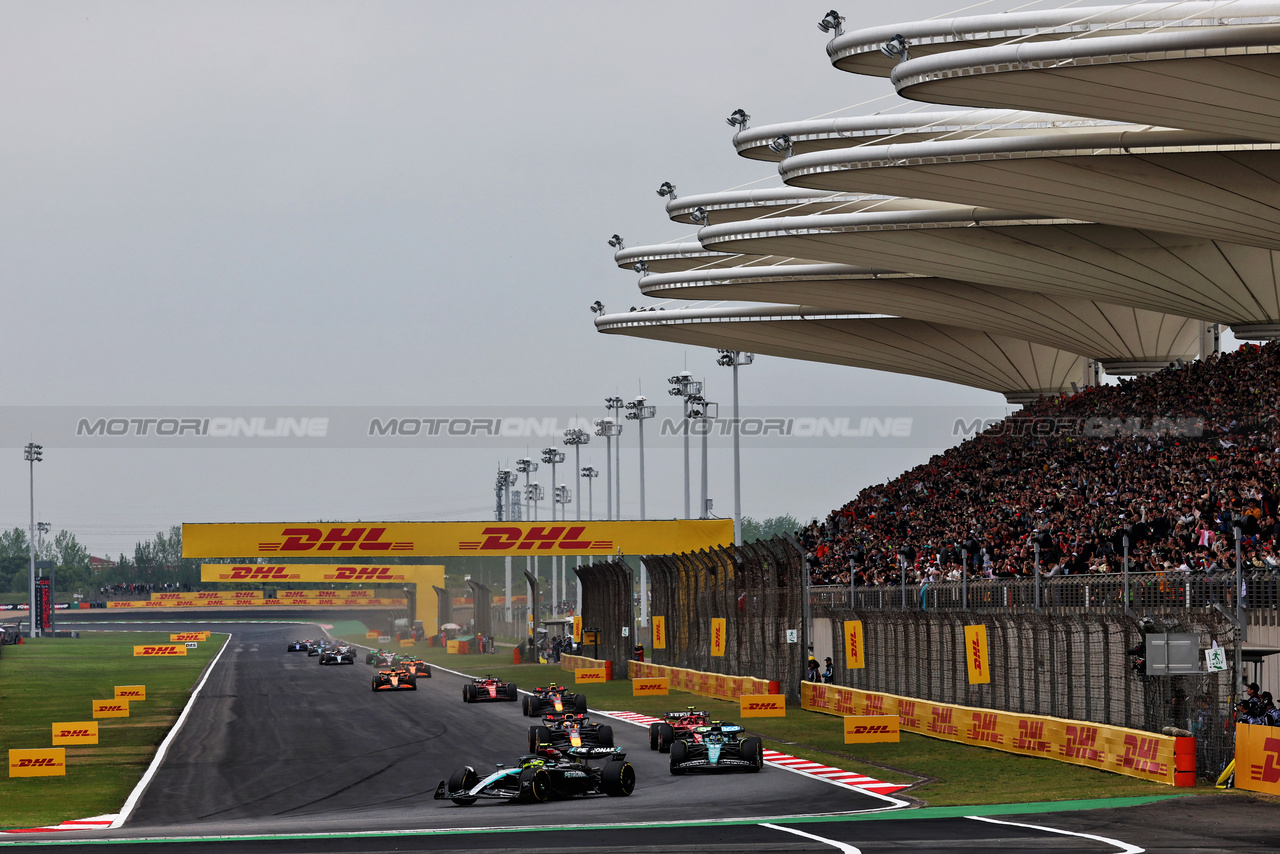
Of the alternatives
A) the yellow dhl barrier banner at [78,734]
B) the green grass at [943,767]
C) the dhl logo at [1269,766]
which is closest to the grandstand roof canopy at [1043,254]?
the green grass at [943,767]

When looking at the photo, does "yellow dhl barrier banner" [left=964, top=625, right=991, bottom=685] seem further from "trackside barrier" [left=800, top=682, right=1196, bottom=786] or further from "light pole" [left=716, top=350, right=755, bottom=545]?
"light pole" [left=716, top=350, right=755, bottom=545]

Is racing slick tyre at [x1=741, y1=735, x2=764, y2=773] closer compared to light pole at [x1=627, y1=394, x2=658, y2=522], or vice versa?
racing slick tyre at [x1=741, y1=735, x2=764, y2=773]

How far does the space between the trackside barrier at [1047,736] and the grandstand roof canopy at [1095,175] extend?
10.9 m

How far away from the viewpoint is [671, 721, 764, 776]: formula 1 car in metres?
23.1

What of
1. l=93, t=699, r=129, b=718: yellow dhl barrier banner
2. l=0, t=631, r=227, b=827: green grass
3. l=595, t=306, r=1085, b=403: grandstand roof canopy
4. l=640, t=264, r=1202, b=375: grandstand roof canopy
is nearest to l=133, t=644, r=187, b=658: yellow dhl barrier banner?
l=0, t=631, r=227, b=827: green grass

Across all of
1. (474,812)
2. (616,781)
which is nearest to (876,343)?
(616,781)

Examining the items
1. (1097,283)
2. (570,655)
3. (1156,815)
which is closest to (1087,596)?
(1156,815)

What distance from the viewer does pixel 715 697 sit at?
41000mm

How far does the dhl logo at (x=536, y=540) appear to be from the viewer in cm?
6375

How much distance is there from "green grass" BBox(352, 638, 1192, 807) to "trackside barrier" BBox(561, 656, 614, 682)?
43.4 feet

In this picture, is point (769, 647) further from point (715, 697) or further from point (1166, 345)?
point (1166, 345)

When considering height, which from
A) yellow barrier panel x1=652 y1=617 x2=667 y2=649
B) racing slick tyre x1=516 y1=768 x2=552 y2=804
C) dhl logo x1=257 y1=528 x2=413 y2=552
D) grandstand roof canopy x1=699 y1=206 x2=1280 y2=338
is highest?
grandstand roof canopy x1=699 y1=206 x2=1280 y2=338

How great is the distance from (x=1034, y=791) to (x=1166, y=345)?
120ft

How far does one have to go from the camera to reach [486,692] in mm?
40625
